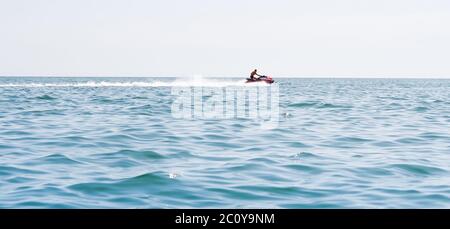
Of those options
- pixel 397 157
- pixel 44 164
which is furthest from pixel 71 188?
pixel 397 157

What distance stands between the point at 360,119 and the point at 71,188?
53.0 feet

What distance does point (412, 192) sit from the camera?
9.43 m

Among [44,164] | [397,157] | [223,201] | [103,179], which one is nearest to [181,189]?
[223,201]

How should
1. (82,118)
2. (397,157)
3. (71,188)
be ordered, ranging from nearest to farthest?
1. (71,188)
2. (397,157)
3. (82,118)

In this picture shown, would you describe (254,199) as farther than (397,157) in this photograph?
No

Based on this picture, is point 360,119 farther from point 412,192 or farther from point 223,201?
point 223,201
